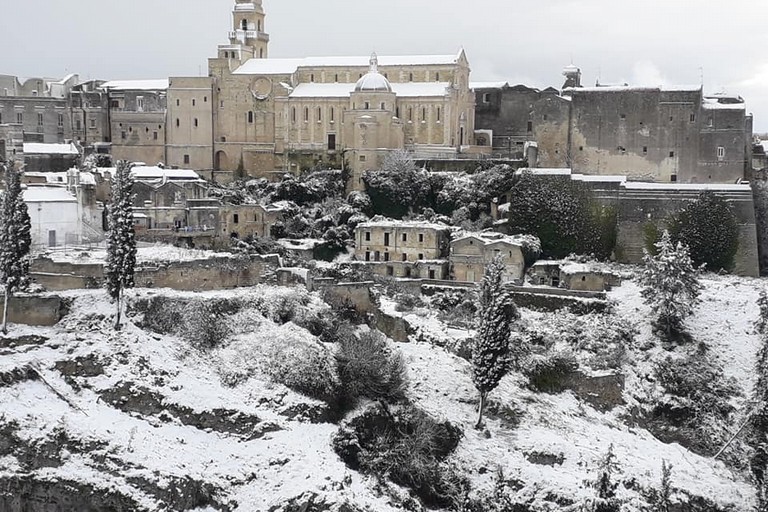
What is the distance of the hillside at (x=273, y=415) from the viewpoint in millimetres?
22906

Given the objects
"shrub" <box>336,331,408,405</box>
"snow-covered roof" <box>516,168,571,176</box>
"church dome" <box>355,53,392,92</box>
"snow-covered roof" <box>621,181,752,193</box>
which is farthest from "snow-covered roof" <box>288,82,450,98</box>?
"shrub" <box>336,331,408,405</box>

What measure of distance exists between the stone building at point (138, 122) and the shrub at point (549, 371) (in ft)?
99.2

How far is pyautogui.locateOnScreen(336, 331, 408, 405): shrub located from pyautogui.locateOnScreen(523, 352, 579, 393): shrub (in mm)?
4655

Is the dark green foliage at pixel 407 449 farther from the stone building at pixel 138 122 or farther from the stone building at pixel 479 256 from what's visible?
the stone building at pixel 138 122

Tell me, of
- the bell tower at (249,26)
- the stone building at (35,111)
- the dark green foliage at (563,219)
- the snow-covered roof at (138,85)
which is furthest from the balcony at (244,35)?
the dark green foliage at (563,219)

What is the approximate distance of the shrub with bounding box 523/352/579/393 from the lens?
102 feet

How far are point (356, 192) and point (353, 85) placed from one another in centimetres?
912

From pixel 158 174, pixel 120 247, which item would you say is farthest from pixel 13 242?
pixel 158 174

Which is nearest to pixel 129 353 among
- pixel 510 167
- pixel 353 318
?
pixel 353 318

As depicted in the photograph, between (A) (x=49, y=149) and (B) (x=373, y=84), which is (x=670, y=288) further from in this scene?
(A) (x=49, y=149)

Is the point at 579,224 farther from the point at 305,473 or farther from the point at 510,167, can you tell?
the point at 305,473

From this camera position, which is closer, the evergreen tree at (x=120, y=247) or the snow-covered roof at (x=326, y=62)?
the evergreen tree at (x=120, y=247)

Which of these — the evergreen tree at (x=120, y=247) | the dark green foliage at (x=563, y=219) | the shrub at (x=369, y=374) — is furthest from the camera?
the dark green foliage at (x=563, y=219)

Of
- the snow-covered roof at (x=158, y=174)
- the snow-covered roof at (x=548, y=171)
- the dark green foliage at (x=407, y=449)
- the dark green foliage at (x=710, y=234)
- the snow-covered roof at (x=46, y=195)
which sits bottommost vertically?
the dark green foliage at (x=407, y=449)
